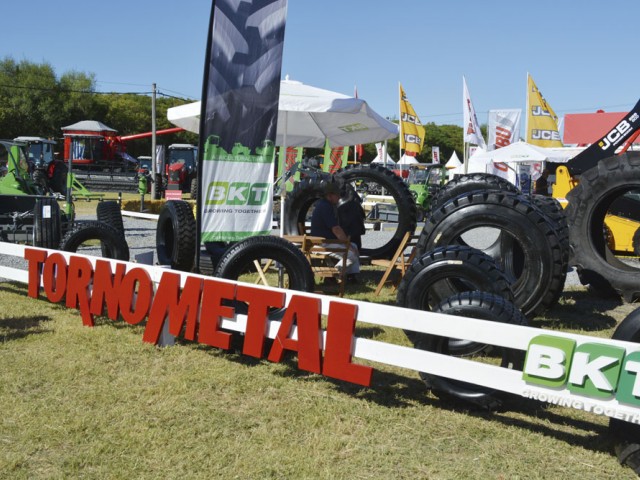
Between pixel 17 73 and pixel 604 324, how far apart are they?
53.2m

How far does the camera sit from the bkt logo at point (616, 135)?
9.29 metres

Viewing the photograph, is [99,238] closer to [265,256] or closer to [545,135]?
[265,256]

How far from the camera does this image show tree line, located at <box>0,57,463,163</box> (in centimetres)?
4675

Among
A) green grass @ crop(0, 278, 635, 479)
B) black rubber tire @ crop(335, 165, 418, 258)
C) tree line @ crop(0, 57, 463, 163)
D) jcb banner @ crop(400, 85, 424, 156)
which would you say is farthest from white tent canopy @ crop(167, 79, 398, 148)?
tree line @ crop(0, 57, 463, 163)

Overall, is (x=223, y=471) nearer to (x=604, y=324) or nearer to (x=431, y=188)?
(x=604, y=324)

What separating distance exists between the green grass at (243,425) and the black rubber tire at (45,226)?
345 cm

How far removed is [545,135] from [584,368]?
2010 cm

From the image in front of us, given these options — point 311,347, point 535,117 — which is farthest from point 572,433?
point 535,117

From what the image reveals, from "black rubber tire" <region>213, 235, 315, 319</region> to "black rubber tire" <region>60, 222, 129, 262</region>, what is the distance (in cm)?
221

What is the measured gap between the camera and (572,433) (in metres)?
3.66

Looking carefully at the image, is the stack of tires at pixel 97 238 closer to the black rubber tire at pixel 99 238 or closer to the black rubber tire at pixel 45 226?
the black rubber tire at pixel 99 238

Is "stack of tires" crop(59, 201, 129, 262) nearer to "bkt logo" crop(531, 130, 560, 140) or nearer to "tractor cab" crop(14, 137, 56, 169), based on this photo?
"tractor cab" crop(14, 137, 56, 169)

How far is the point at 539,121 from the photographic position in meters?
21.4

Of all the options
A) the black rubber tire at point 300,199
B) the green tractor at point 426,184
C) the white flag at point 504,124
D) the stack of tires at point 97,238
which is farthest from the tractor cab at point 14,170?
the white flag at point 504,124
